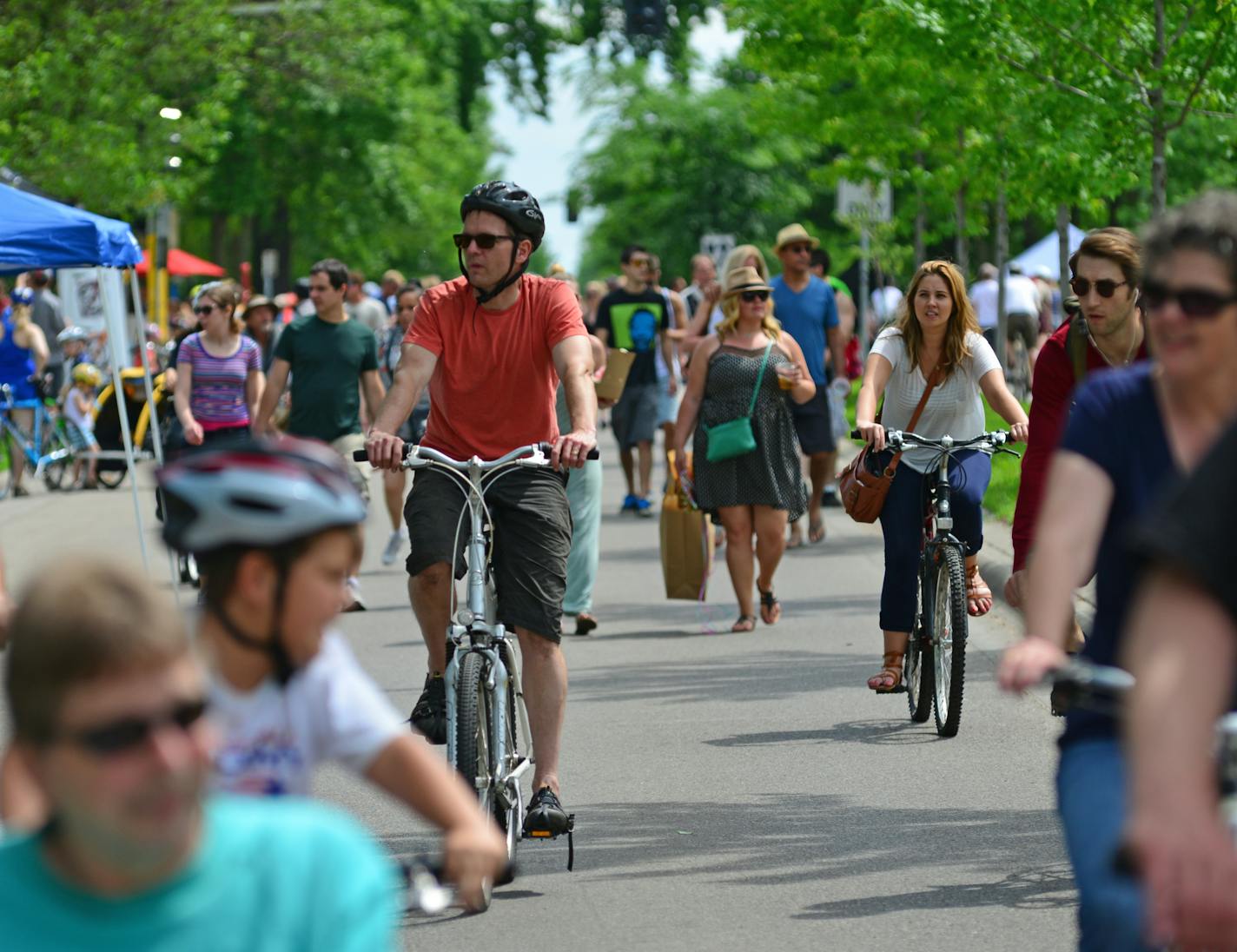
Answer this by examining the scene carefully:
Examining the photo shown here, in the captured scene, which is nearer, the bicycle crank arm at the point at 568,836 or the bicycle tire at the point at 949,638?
the bicycle crank arm at the point at 568,836

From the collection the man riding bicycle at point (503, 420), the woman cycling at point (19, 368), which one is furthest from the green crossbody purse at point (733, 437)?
the woman cycling at point (19, 368)

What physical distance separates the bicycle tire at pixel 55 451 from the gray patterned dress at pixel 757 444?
39.2ft

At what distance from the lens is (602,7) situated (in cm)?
5753

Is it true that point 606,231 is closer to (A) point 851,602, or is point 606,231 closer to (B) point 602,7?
(B) point 602,7

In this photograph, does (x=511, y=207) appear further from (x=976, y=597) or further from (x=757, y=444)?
(x=757, y=444)

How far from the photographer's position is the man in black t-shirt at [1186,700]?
2.59 metres

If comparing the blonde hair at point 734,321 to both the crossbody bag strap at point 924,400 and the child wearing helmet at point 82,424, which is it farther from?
the child wearing helmet at point 82,424

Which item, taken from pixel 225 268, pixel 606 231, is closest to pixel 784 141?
pixel 606 231

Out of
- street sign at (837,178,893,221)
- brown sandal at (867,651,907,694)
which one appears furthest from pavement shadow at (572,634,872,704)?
street sign at (837,178,893,221)

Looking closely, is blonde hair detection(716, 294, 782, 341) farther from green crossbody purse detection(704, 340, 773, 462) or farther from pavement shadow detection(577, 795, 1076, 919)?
pavement shadow detection(577, 795, 1076, 919)

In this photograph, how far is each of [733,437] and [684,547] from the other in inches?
26.4

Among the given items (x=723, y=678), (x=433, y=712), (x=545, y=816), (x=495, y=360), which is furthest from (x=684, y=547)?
(x=545, y=816)

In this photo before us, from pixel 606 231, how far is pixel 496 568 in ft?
166

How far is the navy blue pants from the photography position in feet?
29.5
